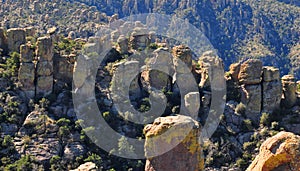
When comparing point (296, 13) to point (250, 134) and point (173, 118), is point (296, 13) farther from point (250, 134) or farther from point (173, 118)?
point (173, 118)

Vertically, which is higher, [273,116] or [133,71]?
[133,71]

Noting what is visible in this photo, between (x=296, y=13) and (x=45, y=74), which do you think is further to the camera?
(x=296, y=13)

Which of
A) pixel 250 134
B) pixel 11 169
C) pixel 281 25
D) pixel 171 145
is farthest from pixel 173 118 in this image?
pixel 281 25

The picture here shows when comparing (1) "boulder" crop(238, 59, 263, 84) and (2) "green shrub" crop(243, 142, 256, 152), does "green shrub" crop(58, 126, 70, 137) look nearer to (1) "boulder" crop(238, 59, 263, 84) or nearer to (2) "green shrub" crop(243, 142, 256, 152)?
(2) "green shrub" crop(243, 142, 256, 152)

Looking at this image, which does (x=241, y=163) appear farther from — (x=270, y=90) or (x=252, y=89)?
(x=270, y=90)

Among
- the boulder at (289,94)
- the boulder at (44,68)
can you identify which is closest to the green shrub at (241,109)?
the boulder at (289,94)

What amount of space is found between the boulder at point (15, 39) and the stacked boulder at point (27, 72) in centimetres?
479

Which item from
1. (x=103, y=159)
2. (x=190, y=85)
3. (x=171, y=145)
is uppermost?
(x=171, y=145)

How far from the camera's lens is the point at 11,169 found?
134 feet

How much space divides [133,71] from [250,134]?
11989 millimetres

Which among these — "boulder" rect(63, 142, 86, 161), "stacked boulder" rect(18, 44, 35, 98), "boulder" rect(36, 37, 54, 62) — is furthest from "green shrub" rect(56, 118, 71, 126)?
"boulder" rect(36, 37, 54, 62)

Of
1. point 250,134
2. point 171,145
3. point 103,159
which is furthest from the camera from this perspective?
point 250,134

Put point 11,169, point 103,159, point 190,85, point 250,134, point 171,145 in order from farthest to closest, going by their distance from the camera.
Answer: point 190,85, point 250,134, point 103,159, point 11,169, point 171,145

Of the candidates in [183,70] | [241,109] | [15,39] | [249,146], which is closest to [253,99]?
[241,109]
